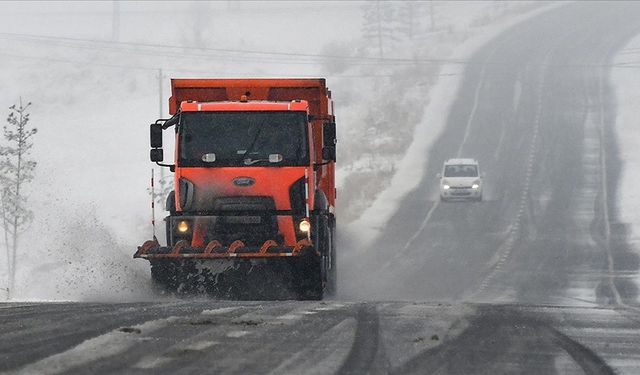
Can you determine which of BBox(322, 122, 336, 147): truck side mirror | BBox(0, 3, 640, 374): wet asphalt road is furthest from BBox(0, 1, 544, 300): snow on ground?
BBox(322, 122, 336, 147): truck side mirror

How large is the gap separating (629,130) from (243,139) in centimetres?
4741

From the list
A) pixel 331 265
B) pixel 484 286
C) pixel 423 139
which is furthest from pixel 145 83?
pixel 331 265

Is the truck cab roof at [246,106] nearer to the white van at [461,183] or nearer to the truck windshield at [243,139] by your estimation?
the truck windshield at [243,139]

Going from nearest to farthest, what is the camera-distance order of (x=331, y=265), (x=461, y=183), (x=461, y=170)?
1. (x=331, y=265)
2. (x=461, y=183)
3. (x=461, y=170)

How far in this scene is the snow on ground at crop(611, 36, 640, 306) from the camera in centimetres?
4638

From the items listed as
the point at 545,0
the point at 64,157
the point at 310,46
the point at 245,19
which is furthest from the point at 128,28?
the point at 64,157

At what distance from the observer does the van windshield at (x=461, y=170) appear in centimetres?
5094

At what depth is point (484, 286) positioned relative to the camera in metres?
31.8

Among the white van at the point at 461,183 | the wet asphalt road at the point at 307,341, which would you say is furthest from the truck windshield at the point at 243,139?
the white van at the point at 461,183

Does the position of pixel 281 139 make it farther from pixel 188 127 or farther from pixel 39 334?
pixel 39 334

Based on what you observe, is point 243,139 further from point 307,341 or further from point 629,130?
point 629,130

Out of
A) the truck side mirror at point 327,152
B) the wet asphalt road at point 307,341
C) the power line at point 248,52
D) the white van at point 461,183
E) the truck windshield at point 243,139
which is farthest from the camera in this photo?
the power line at point 248,52

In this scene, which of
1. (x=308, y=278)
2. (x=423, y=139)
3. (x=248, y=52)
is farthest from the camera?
(x=248, y=52)

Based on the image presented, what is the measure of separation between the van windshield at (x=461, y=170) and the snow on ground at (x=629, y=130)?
226 inches
